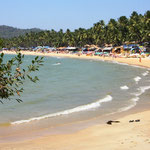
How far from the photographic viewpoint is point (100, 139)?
429 inches

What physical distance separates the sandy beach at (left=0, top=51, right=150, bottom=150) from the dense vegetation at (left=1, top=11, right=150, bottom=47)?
3867cm

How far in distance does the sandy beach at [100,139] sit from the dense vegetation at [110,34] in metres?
38.7

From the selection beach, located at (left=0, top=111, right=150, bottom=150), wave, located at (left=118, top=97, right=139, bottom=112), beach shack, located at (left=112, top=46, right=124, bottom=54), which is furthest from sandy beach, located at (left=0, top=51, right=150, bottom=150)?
beach shack, located at (left=112, top=46, right=124, bottom=54)

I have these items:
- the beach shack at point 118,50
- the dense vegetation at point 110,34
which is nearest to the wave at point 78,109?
the dense vegetation at point 110,34

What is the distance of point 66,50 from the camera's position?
434 feet

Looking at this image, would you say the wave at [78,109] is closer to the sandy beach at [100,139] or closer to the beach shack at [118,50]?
the sandy beach at [100,139]

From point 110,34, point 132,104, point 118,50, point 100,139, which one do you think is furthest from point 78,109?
point 110,34

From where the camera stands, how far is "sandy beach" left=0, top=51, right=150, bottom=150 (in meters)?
9.55

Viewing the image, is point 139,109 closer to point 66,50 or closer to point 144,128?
point 144,128

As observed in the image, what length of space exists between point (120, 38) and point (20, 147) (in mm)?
79966

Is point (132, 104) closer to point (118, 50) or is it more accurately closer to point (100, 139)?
point (100, 139)

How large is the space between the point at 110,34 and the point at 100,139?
86.5 meters

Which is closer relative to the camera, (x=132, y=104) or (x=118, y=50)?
(x=132, y=104)

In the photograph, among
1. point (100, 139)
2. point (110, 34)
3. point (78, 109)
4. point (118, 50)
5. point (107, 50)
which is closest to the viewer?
point (100, 139)
